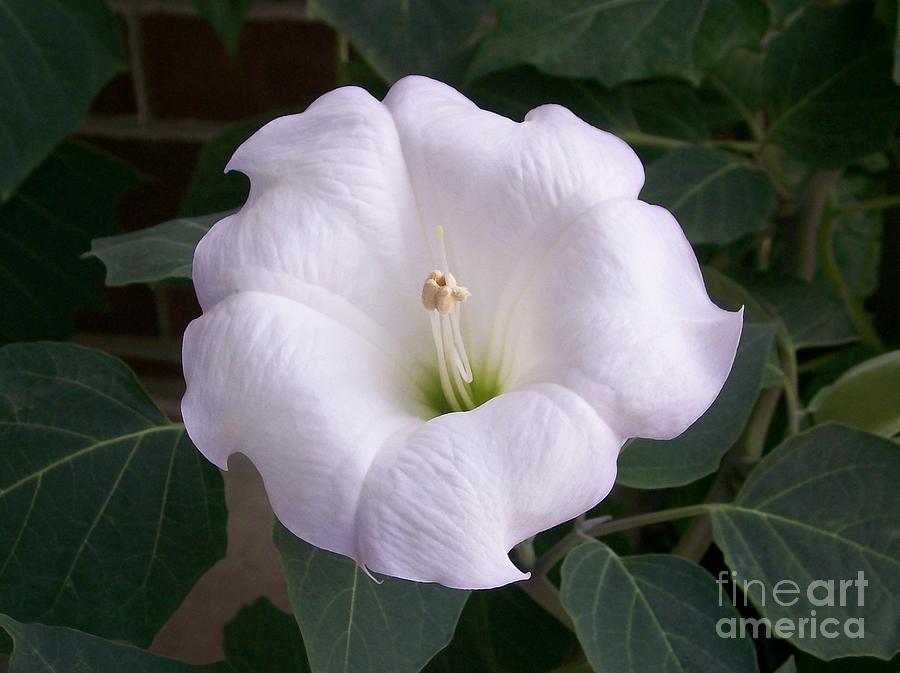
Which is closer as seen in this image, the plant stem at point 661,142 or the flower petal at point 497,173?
the flower petal at point 497,173

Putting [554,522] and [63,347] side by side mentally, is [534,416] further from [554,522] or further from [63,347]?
[63,347]

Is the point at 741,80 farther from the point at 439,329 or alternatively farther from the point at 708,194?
the point at 439,329

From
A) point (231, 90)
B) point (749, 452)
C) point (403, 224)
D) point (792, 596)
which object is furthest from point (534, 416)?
point (231, 90)

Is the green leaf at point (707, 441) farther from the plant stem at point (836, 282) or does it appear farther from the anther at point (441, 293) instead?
the plant stem at point (836, 282)

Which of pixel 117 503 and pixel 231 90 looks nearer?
pixel 117 503

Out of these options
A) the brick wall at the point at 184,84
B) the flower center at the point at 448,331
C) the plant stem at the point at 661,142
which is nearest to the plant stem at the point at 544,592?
the flower center at the point at 448,331

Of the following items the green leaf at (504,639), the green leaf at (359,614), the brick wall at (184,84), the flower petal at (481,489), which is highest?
the flower petal at (481,489)

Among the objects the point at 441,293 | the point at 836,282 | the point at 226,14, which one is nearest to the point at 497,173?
the point at 441,293
